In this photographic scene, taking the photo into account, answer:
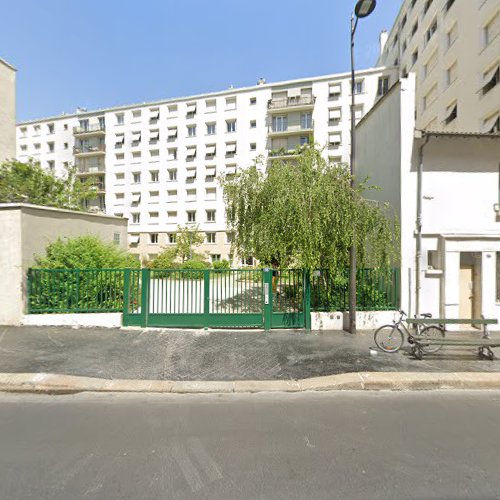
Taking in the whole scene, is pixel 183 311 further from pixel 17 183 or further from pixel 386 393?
pixel 17 183

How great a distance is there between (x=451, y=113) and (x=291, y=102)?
643 inches

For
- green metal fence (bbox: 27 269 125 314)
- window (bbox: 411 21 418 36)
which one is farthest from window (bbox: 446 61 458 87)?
green metal fence (bbox: 27 269 125 314)

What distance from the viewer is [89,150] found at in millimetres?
34375

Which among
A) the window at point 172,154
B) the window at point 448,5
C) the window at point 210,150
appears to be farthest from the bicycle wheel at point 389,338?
the window at point 172,154

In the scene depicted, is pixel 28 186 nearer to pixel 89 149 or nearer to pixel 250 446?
pixel 250 446

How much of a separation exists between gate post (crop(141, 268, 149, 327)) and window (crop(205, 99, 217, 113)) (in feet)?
94.7

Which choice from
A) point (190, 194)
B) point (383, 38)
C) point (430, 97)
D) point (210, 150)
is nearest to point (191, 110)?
point (210, 150)

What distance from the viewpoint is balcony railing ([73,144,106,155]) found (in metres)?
34.0

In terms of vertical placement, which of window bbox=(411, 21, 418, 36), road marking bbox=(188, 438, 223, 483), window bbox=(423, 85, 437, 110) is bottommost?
road marking bbox=(188, 438, 223, 483)

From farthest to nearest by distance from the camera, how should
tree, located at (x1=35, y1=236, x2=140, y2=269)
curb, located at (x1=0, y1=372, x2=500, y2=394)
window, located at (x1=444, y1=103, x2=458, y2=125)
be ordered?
1. window, located at (x1=444, y1=103, x2=458, y2=125)
2. tree, located at (x1=35, y1=236, x2=140, y2=269)
3. curb, located at (x1=0, y1=372, x2=500, y2=394)

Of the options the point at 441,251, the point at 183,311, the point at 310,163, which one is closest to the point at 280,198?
the point at 310,163

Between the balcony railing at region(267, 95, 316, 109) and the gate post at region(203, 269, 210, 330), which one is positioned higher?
the balcony railing at region(267, 95, 316, 109)

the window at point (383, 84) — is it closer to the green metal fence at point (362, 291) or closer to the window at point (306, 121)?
the window at point (306, 121)

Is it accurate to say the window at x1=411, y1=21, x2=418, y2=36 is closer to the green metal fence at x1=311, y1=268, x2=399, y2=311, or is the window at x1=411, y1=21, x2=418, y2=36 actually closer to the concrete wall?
the green metal fence at x1=311, y1=268, x2=399, y2=311
